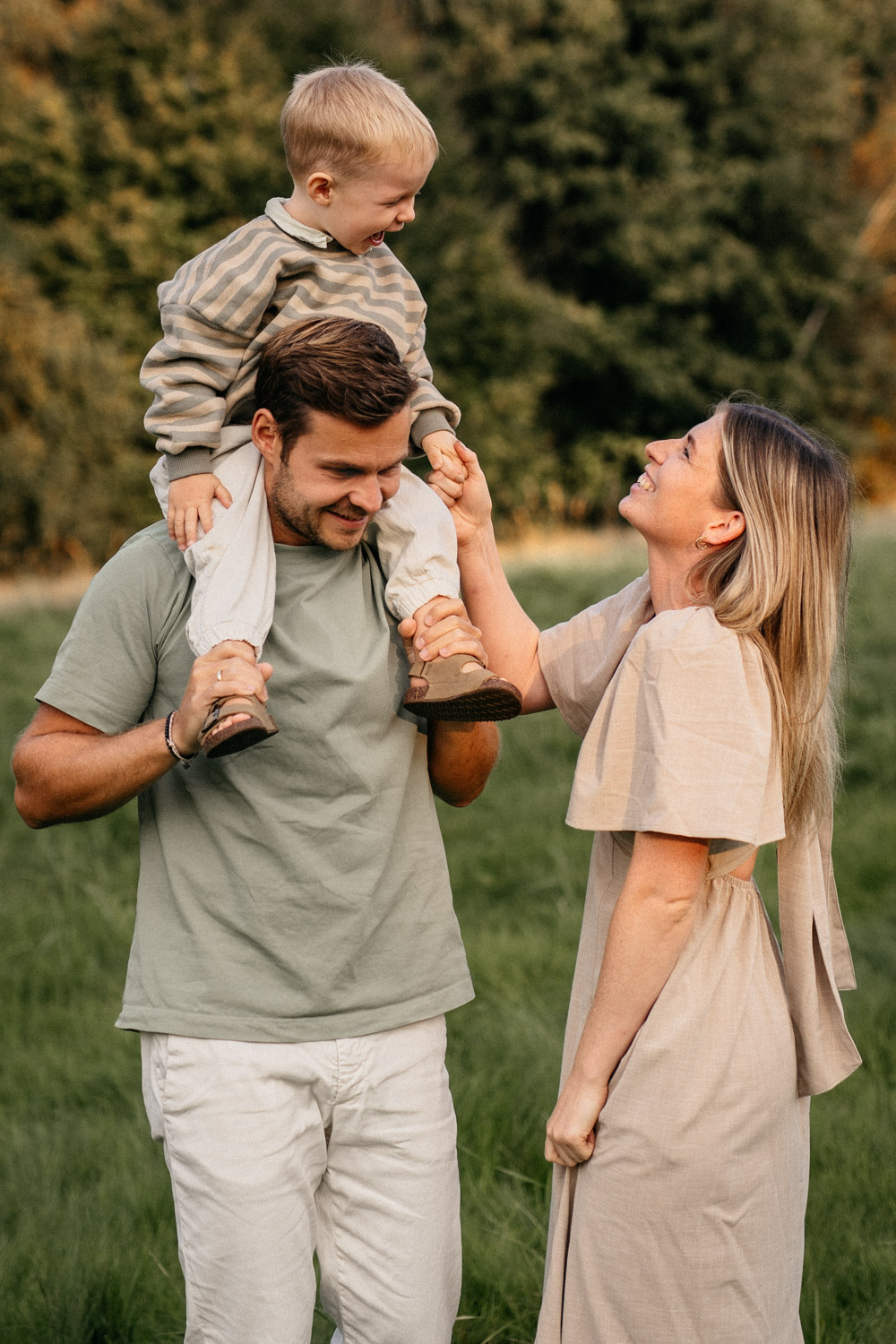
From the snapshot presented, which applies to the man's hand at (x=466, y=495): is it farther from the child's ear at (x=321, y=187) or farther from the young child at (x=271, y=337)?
the child's ear at (x=321, y=187)

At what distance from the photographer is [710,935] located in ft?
7.70

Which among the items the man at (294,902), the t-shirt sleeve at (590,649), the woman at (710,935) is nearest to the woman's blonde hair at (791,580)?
the woman at (710,935)

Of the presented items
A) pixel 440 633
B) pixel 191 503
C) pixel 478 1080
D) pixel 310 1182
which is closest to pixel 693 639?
pixel 440 633

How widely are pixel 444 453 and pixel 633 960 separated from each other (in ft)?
3.60

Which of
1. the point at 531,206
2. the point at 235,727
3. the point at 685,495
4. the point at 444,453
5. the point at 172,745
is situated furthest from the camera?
the point at 531,206

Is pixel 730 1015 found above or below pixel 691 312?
below

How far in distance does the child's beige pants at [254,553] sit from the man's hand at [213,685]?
0.06 meters

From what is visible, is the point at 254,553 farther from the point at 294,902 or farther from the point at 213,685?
the point at 294,902

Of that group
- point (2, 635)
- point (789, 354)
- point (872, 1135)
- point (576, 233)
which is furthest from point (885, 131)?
point (872, 1135)

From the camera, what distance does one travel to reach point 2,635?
10.8 m

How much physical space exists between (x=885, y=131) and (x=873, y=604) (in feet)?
82.8

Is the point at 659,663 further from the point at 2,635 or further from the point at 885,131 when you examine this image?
the point at 885,131

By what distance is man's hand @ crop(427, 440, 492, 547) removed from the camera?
2754mm

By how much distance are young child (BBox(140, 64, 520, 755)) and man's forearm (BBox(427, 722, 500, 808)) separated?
0.14 meters
